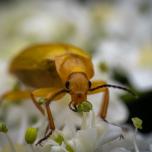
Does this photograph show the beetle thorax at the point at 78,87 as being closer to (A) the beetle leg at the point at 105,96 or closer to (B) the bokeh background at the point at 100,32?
(A) the beetle leg at the point at 105,96

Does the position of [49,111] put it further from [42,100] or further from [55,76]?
[55,76]

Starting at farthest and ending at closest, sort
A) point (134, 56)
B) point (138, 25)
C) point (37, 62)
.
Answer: point (138, 25) → point (134, 56) → point (37, 62)

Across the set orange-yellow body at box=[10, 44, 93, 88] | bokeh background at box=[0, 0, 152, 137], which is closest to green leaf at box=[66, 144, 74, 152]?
orange-yellow body at box=[10, 44, 93, 88]

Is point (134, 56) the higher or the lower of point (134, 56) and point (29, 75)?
the lower

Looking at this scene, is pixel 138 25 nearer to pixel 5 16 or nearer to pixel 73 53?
pixel 5 16

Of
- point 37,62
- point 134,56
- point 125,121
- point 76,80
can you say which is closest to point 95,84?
point 76,80

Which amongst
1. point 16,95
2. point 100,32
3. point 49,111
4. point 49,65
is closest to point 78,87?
point 49,111

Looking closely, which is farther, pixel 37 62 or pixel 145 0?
pixel 145 0
